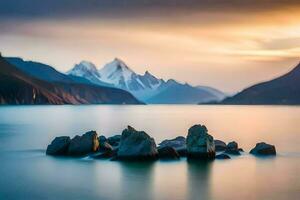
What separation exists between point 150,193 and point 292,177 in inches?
455

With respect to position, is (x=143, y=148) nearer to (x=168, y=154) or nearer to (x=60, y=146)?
(x=168, y=154)

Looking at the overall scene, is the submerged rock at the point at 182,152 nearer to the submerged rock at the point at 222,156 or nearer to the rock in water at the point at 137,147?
the submerged rock at the point at 222,156

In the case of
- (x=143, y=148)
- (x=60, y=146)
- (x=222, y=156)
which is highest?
(x=60, y=146)

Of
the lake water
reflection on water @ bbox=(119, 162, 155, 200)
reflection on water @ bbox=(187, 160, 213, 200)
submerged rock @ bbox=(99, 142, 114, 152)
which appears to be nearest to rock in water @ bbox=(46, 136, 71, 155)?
the lake water

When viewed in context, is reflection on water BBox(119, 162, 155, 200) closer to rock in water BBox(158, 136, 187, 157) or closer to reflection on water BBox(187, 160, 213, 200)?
reflection on water BBox(187, 160, 213, 200)

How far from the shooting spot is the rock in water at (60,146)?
1893 inches

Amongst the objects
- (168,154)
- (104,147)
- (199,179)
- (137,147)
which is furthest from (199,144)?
(199,179)

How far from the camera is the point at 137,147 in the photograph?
43656 mm

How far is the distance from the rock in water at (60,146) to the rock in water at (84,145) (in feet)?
1.43

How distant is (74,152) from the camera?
47562 millimetres

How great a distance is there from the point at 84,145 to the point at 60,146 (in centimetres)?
221

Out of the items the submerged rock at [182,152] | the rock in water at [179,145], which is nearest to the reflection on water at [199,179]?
the submerged rock at [182,152]

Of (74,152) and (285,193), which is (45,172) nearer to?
(74,152)

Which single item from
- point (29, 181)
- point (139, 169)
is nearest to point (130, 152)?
point (139, 169)
